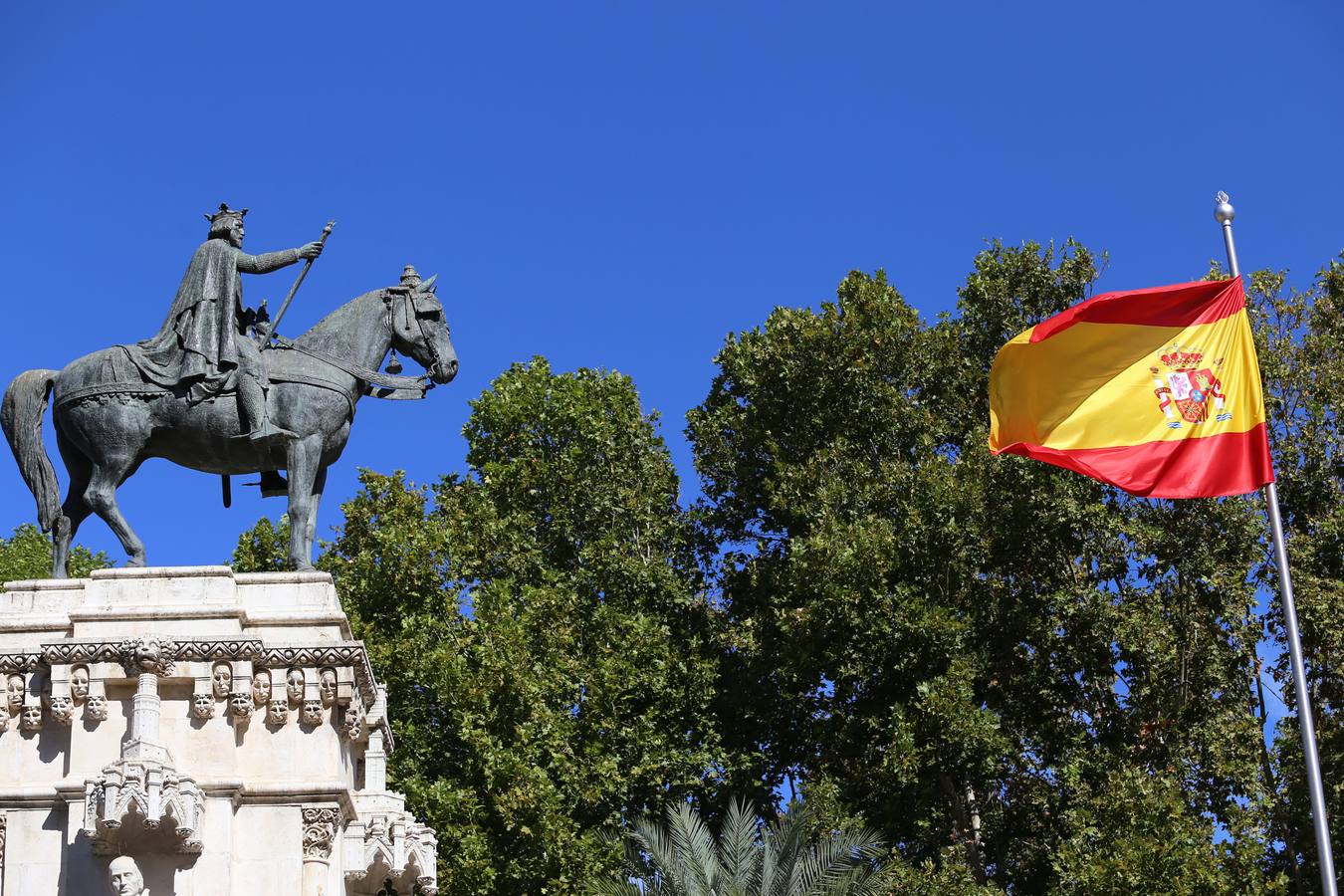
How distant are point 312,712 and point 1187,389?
330 inches

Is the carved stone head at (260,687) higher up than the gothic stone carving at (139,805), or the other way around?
the carved stone head at (260,687)

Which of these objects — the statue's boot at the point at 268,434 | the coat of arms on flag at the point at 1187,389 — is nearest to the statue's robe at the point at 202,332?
the statue's boot at the point at 268,434

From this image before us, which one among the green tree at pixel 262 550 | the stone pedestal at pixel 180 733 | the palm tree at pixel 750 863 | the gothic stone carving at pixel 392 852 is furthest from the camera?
the green tree at pixel 262 550

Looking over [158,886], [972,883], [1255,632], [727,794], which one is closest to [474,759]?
[727,794]

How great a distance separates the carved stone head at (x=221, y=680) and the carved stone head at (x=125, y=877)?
1578mm

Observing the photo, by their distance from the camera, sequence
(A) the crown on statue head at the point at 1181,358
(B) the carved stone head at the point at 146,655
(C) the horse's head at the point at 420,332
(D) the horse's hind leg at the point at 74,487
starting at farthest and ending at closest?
1. (C) the horse's head at the point at 420,332
2. (A) the crown on statue head at the point at 1181,358
3. (D) the horse's hind leg at the point at 74,487
4. (B) the carved stone head at the point at 146,655

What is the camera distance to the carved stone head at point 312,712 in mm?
15062

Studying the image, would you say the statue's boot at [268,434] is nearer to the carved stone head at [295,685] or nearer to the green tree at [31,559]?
the carved stone head at [295,685]

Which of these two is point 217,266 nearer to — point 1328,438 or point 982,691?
point 982,691

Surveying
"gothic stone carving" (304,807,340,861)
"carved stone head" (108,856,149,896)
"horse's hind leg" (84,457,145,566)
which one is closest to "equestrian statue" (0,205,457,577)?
"horse's hind leg" (84,457,145,566)

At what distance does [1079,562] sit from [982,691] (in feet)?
8.97

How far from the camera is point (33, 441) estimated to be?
1661 cm

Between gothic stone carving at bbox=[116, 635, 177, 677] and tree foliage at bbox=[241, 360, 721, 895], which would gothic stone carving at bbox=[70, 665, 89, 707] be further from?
tree foliage at bbox=[241, 360, 721, 895]

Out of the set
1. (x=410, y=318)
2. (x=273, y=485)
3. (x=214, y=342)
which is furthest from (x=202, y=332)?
(x=410, y=318)
